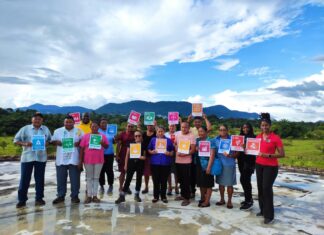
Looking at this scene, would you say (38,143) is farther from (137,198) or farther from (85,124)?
(137,198)

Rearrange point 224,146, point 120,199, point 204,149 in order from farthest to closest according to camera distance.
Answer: point 120,199 → point 204,149 → point 224,146

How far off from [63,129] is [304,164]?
11.4 metres

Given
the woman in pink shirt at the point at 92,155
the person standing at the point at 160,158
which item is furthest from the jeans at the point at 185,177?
the woman in pink shirt at the point at 92,155

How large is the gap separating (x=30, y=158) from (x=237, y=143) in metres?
3.82

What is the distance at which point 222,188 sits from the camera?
6137mm

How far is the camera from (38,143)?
19.0ft

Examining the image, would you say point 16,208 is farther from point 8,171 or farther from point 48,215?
point 8,171

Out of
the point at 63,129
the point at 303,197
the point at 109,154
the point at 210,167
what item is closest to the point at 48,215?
the point at 63,129

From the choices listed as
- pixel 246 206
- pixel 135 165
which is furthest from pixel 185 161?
pixel 246 206

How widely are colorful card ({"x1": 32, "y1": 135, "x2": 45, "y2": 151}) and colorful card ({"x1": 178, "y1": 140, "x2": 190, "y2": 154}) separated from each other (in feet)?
8.34

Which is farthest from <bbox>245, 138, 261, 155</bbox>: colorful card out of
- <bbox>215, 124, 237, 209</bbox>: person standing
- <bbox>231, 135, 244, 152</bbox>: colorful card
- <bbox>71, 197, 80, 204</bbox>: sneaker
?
<bbox>71, 197, 80, 204</bbox>: sneaker

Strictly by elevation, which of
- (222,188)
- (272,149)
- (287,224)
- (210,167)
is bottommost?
(287,224)

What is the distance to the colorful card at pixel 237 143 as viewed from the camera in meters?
5.70

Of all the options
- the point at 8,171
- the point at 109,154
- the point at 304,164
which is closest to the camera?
the point at 109,154
